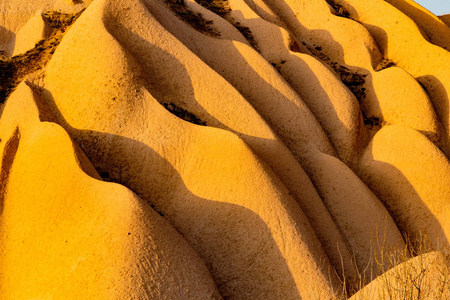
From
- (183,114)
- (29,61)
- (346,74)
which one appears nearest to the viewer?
(183,114)

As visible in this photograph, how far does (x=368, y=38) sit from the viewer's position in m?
14.4

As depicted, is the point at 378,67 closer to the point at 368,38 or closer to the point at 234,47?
the point at 368,38

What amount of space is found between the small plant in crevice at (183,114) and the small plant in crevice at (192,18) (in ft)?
10.6

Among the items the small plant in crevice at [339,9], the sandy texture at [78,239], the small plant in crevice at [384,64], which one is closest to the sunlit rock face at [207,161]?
the sandy texture at [78,239]

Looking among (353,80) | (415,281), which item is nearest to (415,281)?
(415,281)

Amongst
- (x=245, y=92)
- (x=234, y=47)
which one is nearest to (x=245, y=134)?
(x=245, y=92)

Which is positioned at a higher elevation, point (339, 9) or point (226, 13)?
point (339, 9)

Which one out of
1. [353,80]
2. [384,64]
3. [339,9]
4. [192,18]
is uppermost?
[339,9]

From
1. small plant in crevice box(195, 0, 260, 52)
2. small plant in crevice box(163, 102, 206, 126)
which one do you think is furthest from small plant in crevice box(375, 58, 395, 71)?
small plant in crevice box(163, 102, 206, 126)

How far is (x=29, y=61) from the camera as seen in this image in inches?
407

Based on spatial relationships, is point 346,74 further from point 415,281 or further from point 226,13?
point 415,281

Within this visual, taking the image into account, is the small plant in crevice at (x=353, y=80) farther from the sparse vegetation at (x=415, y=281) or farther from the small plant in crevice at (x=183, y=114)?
the sparse vegetation at (x=415, y=281)

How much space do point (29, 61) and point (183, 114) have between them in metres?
3.31

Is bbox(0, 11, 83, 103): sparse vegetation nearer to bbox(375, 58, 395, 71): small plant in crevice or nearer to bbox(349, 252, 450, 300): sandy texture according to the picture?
bbox(349, 252, 450, 300): sandy texture
